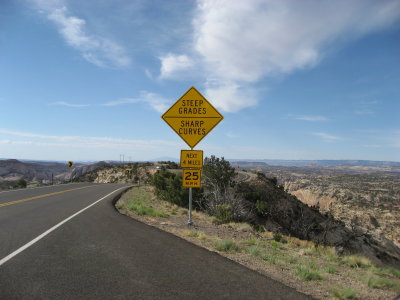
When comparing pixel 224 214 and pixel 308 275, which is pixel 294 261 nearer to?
pixel 308 275

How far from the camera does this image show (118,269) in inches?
215

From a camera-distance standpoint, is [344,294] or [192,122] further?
[192,122]

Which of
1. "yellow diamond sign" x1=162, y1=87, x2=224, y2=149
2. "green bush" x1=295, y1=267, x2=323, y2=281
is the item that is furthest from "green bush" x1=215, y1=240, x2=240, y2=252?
"yellow diamond sign" x1=162, y1=87, x2=224, y2=149

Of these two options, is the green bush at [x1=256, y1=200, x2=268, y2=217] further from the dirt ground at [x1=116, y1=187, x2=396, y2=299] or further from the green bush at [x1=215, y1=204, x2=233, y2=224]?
the dirt ground at [x1=116, y1=187, x2=396, y2=299]

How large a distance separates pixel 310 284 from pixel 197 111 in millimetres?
6304

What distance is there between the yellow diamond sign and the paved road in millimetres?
3272

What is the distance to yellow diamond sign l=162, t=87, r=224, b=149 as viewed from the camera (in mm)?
10156

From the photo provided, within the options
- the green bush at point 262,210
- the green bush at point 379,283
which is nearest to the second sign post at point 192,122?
the green bush at point 379,283

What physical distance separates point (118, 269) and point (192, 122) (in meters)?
5.72

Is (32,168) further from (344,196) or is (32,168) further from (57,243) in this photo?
(57,243)

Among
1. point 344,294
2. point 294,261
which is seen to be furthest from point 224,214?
point 344,294

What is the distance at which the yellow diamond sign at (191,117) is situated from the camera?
10156 mm

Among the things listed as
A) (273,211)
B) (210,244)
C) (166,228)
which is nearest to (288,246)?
(210,244)

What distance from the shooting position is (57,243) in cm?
718
